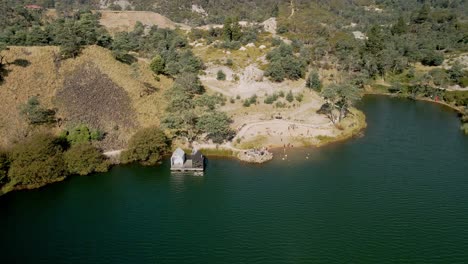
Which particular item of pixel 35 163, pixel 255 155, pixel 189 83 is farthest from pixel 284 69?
pixel 35 163

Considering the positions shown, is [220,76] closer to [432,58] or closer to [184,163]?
[184,163]

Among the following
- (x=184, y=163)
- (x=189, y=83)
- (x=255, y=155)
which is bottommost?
(x=184, y=163)

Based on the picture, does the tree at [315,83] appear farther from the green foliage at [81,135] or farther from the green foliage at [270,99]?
the green foliage at [81,135]

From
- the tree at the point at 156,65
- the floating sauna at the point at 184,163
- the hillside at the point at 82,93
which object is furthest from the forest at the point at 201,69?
the floating sauna at the point at 184,163

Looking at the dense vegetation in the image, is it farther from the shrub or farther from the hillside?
the shrub

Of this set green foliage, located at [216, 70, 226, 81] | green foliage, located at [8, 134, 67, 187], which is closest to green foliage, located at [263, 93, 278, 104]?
green foliage, located at [216, 70, 226, 81]

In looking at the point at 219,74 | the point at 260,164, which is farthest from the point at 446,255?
the point at 219,74

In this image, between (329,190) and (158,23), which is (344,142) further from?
(158,23)
